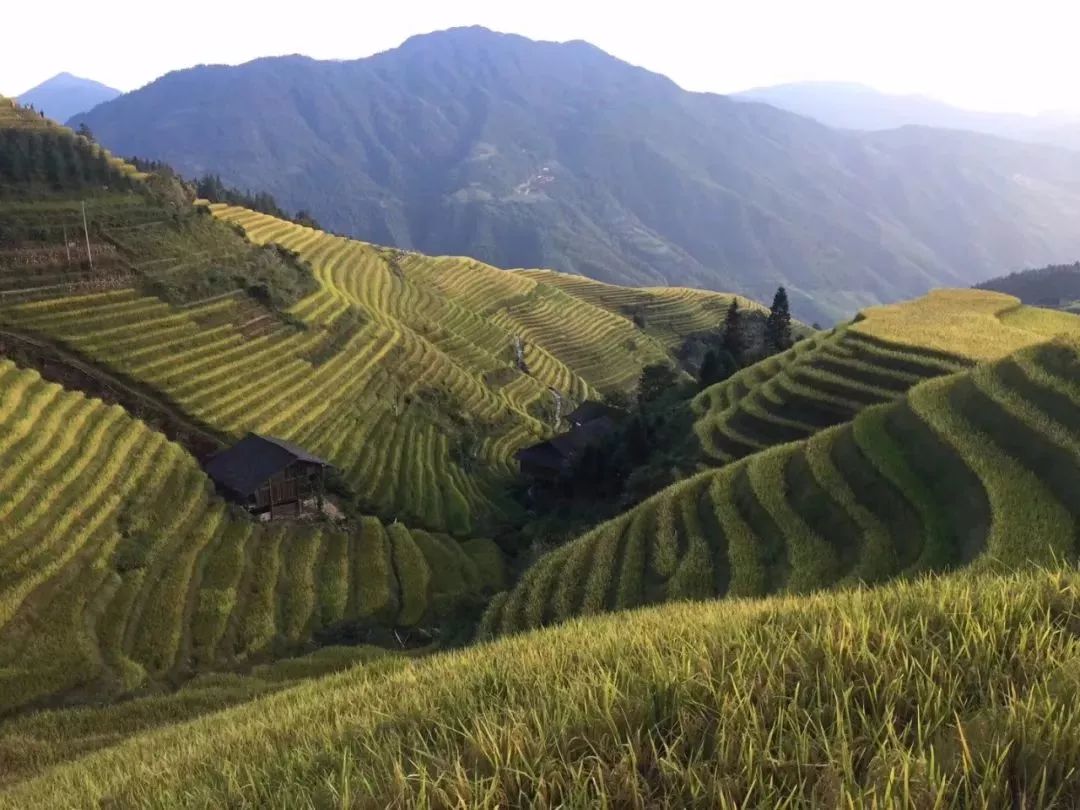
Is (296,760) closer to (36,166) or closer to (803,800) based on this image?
(803,800)

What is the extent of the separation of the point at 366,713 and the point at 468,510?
3608 cm

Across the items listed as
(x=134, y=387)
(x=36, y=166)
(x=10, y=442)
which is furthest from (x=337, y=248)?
(x=10, y=442)

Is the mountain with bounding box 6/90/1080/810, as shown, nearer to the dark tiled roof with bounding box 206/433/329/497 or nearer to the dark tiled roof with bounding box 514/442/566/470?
the dark tiled roof with bounding box 206/433/329/497

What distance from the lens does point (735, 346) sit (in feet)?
178

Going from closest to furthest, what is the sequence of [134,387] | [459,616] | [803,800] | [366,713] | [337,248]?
[803,800]
[366,713]
[459,616]
[134,387]
[337,248]

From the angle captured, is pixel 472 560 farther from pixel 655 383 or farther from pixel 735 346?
pixel 735 346

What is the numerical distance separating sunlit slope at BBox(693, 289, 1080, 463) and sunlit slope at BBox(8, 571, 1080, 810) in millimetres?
24437

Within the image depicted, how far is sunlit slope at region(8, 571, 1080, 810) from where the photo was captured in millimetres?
2602

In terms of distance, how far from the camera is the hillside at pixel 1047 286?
132875 mm

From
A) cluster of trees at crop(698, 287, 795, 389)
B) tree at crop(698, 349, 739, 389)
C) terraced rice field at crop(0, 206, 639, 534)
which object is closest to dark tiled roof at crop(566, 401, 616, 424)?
terraced rice field at crop(0, 206, 639, 534)

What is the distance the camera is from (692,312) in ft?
421

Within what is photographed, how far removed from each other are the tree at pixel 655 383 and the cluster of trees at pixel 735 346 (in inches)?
128

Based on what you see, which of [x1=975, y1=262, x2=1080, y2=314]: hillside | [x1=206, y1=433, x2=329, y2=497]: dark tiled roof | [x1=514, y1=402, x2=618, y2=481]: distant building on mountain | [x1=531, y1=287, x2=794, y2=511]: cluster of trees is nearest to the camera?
[x1=206, y1=433, x2=329, y2=497]: dark tiled roof

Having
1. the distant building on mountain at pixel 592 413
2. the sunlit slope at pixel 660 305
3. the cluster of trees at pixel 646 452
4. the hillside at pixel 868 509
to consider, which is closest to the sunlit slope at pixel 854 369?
the cluster of trees at pixel 646 452
